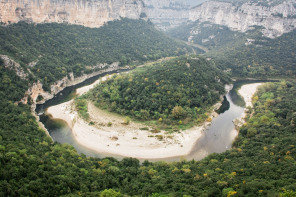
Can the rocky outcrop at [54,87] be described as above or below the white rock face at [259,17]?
below

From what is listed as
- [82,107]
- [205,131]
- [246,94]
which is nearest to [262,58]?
[246,94]

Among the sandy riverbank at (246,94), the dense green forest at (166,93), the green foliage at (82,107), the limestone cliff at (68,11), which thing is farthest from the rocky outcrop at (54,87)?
the sandy riverbank at (246,94)

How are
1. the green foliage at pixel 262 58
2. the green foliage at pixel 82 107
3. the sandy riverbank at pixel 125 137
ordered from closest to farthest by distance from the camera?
the sandy riverbank at pixel 125 137 < the green foliage at pixel 82 107 < the green foliage at pixel 262 58

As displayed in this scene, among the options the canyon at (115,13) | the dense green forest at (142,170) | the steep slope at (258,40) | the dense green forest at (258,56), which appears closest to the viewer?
the dense green forest at (142,170)

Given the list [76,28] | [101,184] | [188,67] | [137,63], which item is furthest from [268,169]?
[76,28]

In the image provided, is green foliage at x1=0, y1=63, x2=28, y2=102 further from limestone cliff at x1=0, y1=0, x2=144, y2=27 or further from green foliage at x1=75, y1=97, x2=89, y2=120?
limestone cliff at x1=0, y1=0, x2=144, y2=27

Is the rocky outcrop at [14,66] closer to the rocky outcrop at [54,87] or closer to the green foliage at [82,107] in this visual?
the rocky outcrop at [54,87]

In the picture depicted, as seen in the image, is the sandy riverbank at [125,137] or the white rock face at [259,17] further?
the white rock face at [259,17]
